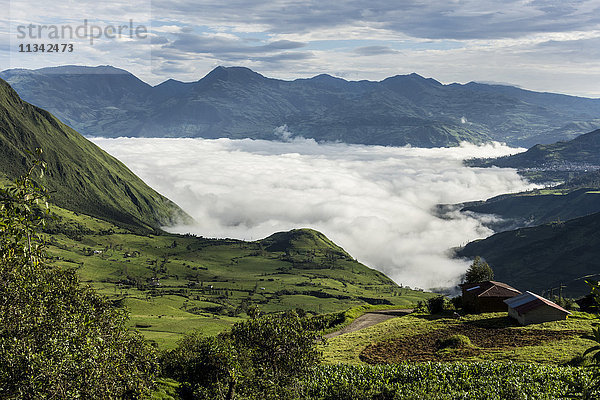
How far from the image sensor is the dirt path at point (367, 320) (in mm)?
111875

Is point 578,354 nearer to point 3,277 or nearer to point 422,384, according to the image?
point 422,384

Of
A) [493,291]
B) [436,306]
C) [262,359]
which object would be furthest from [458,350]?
[436,306]

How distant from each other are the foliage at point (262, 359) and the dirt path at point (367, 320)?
59.8 meters

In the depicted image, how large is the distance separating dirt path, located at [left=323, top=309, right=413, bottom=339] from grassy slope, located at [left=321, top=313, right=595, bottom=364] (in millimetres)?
7857

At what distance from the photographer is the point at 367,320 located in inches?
4828

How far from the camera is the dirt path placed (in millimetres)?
111875

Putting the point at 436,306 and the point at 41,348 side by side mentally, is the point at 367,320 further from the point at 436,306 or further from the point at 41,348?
the point at 41,348

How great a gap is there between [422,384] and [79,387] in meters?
34.7

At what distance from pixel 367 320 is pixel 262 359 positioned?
263ft

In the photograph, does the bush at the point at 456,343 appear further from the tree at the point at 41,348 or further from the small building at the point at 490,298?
the tree at the point at 41,348

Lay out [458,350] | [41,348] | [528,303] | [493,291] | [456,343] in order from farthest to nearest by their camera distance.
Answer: [493,291], [528,303], [456,343], [458,350], [41,348]

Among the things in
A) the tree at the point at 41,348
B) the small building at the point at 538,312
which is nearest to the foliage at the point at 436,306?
the small building at the point at 538,312

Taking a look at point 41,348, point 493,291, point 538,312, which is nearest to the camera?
point 41,348

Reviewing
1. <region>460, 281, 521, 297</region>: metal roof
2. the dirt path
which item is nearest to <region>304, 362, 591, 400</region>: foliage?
the dirt path
